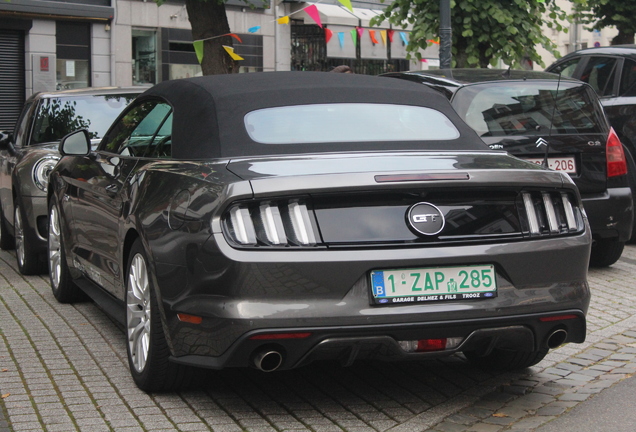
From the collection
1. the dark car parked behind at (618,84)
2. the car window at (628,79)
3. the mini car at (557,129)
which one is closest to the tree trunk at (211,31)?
the dark car parked behind at (618,84)

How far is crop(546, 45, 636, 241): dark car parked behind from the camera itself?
1073cm

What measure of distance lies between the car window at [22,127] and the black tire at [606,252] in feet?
17.6

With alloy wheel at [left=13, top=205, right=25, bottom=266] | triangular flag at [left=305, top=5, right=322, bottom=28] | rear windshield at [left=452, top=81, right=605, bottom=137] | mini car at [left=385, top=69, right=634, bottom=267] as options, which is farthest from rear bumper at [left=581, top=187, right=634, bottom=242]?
triangular flag at [left=305, top=5, right=322, bottom=28]

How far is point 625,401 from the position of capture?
4.92 meters

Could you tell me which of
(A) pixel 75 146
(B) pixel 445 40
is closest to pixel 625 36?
(B) pixel 445 40

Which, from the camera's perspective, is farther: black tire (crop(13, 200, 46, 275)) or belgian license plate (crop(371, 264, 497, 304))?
black tire (crop(13, 200, 46, 275))

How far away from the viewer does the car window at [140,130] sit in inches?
219

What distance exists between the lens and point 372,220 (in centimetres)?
436

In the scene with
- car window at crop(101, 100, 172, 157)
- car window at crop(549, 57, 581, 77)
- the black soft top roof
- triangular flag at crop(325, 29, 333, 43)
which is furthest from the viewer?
triangular flag at crop(325, 29, 333, 43)

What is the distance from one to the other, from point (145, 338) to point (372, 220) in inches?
54.1

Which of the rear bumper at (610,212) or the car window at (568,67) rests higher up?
the car window at (568,67)

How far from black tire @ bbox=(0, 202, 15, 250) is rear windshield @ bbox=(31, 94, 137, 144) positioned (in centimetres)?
119

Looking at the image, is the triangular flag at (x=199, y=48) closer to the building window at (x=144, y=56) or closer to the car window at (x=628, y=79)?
the car window at (x=628, y=79)

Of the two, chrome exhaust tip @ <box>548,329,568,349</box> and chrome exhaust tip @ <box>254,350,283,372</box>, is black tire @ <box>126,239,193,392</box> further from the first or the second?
chrome exhaust tip @ <box>548,329,568,349</box>
